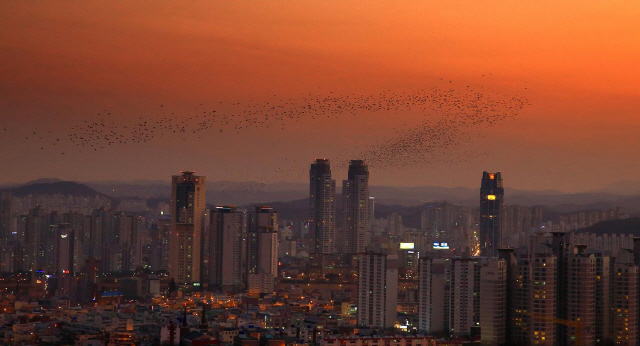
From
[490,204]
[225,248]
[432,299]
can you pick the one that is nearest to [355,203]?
[490,204]

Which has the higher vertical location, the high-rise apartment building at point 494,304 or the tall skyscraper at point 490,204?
the tall skyscraper at point 490,204

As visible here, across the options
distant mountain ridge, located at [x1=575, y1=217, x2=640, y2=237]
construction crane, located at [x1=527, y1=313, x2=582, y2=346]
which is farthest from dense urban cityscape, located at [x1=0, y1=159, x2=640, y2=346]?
distant mountain ridge, located at [x1=575, y1=217, x2=640, y2=237]

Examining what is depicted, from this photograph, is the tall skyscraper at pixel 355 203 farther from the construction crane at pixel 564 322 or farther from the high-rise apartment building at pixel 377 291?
the construction crane at pixel 564 322

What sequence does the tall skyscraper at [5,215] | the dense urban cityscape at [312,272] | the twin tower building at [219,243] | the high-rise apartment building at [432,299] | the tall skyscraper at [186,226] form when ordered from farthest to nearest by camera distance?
the tall skyscraper at [186,226] → the twin tower building at [219,243] → the tall skyscraper at [5,215] → the high-rise apartment building at [432,299] → the dense urban cityscape at [312,272]

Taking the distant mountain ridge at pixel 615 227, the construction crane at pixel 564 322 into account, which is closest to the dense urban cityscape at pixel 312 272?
the construction crane at pixel 564 322

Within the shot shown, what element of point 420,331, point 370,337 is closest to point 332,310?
point 420,331

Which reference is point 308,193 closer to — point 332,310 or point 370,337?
point 332,310
